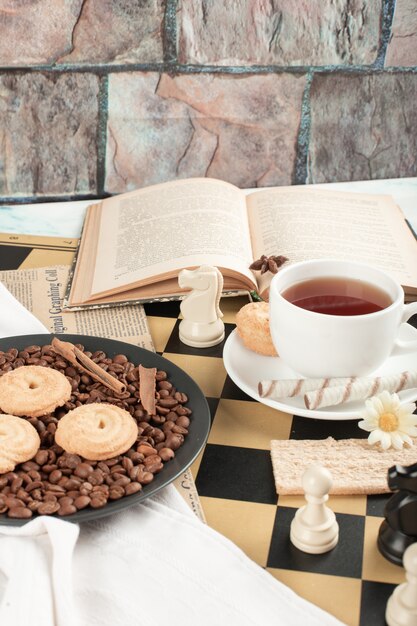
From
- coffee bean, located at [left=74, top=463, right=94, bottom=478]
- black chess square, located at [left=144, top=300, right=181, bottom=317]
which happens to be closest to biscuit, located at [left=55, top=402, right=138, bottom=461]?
coffee bean, located at [left=74, top=463, right=94, bottom=478]

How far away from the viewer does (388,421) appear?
2.92ft

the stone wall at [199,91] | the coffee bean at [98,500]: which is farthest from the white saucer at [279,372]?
the stone wall at [199,91]

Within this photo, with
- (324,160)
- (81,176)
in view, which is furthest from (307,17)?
(81,176)

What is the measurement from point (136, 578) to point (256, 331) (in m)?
0.40

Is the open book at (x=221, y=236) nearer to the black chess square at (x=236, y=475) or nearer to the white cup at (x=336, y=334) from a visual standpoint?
the white cup at (x=336, y=334)

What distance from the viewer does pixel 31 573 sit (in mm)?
707

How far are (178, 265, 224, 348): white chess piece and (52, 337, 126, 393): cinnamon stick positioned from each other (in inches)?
7.8

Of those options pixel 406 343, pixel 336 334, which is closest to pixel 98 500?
pixel 336 334

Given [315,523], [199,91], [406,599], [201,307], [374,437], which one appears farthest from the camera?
[199,91]

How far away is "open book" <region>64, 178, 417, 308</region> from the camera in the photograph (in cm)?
124

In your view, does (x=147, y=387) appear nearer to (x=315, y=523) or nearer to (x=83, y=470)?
(x=83, y=470)

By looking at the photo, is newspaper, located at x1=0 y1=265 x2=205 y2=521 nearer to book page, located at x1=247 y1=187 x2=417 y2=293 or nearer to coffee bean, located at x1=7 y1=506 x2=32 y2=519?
book page, located at x1=247 y1=187 x2=417 y2=293

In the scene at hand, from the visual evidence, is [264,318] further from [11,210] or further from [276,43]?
[276,43]

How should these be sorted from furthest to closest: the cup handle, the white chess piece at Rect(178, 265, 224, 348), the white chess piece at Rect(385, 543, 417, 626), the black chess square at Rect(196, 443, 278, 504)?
the white chess piece at Rect(178, 265, 224, 348)
the cup handle
the black chess square at Rect(196, 443, 278, 504)
the white chess piece at Rect(385, 543, 417, 626)
